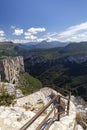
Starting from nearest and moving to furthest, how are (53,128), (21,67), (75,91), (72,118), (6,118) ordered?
(53,128)
(6,118)
(72,118)
(75,91)
(21,67)

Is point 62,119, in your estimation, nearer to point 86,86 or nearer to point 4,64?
point 4,64

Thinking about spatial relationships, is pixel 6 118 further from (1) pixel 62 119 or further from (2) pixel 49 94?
(2) pixel 49 94

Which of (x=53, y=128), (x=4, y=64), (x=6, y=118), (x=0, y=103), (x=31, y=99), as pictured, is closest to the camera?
(x=53, y=128)

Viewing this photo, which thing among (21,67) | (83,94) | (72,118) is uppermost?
(72,118)

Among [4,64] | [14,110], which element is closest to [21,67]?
[4,64]

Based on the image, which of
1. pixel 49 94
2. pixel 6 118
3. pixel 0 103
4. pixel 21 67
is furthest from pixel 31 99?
pixel 21 67

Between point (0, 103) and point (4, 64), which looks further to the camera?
point (4, 64)

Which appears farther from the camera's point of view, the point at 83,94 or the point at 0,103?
the point at 83,94

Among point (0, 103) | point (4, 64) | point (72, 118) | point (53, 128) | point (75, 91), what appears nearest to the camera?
point (53, 128)

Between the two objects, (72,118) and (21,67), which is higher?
(72,118)
